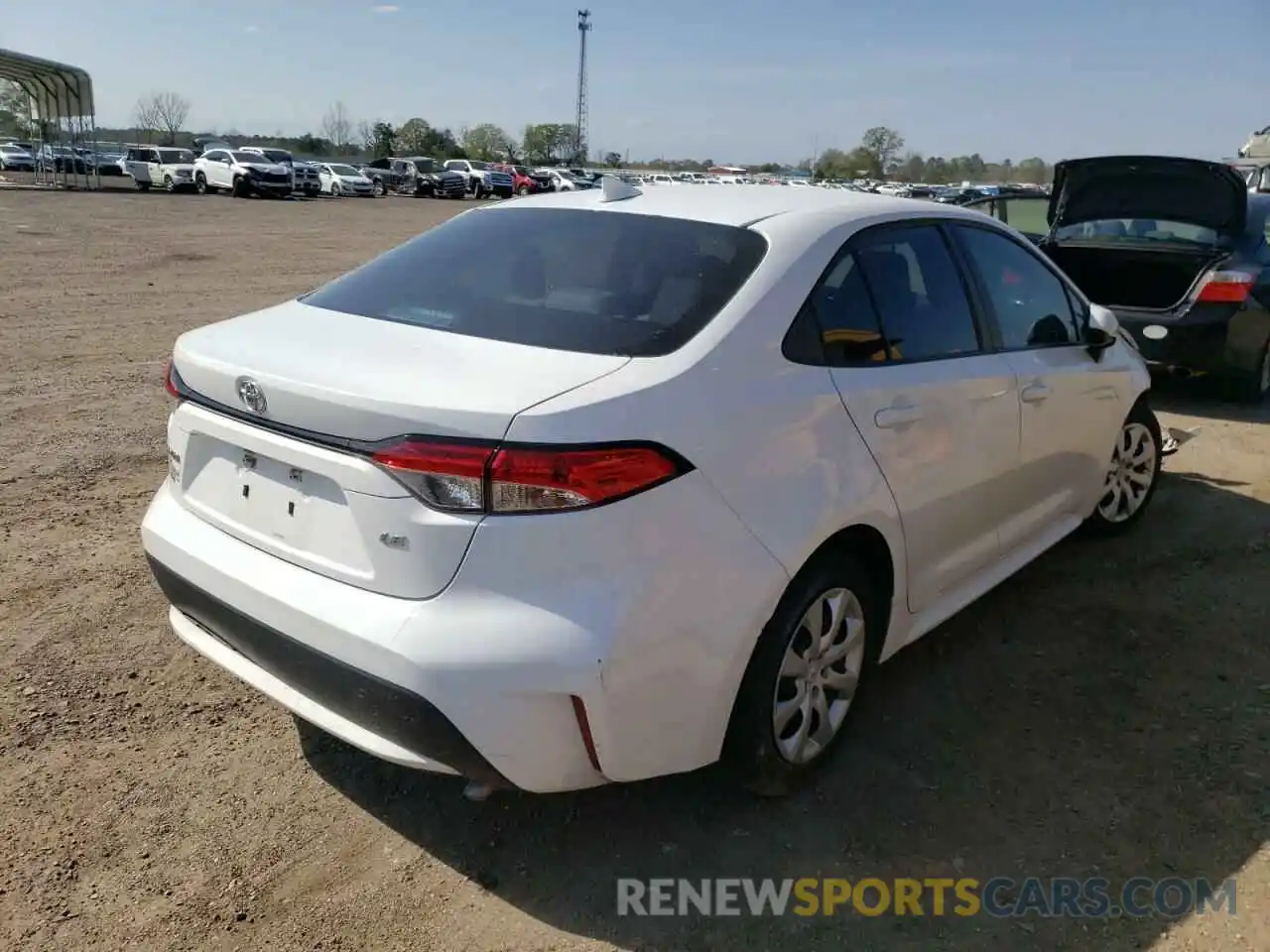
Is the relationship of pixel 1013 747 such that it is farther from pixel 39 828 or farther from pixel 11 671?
pixel 11 671

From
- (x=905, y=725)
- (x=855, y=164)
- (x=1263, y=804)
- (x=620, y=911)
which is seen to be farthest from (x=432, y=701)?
(x=855, y=164)

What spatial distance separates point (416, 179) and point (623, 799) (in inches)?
1979

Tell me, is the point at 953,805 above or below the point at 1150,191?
below

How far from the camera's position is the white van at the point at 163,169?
3928cm

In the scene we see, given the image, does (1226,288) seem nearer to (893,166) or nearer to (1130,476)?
(1130,476)

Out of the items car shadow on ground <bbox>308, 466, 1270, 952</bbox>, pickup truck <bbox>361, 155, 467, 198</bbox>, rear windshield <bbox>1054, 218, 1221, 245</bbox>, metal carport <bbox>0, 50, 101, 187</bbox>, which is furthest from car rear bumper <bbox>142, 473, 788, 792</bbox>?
pickup truck <bbox>361, 155, 467, 198</bbox>

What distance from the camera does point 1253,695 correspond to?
361cm

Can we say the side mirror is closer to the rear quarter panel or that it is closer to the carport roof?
the rear quarter panel

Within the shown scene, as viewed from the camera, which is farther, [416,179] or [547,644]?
[416,179]

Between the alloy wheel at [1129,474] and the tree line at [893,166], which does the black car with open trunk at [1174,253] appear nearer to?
the alloy wheel at [1129,474]

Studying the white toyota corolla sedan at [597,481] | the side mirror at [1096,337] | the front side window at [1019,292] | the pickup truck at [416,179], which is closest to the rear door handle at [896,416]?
the white toyota corolla sedan at [597,481]

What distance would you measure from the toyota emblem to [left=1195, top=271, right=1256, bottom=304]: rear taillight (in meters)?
7.12

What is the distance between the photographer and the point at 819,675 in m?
2.88

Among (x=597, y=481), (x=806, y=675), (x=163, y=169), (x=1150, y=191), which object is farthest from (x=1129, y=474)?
(x=163, y=169)
